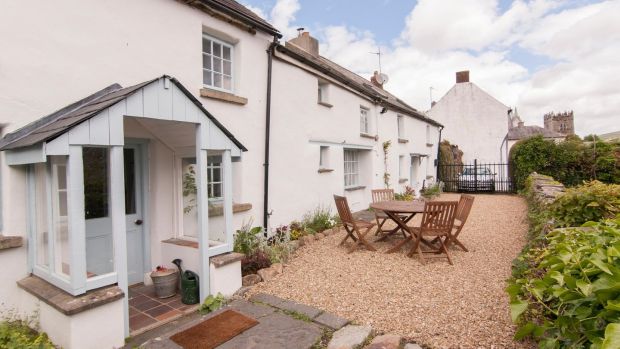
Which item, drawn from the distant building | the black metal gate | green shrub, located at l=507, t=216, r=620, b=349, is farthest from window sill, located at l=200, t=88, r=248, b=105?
the distant building

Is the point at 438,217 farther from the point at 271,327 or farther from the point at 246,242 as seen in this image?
the point at 271,327

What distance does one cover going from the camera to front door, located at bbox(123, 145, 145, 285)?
478 centimetres

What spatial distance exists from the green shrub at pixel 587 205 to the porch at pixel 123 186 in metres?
4.79

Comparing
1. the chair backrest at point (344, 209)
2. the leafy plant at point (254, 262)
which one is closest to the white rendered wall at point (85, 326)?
the leafy plant at point (254, 262)

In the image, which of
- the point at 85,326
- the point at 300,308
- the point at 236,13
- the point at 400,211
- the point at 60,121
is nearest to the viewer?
the point at 85,326

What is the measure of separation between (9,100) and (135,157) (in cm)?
159

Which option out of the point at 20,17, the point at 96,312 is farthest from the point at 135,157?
the point at 96,312

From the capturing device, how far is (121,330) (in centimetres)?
333

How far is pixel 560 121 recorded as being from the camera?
190ft

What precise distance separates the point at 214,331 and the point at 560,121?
72.3 m

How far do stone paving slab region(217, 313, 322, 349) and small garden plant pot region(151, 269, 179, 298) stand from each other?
161 cm

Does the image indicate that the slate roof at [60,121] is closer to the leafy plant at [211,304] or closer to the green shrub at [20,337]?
the green shrub at [20,337]

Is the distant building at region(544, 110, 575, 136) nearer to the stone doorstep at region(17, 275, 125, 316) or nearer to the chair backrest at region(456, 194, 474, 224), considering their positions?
the chair backrest at region(456, 194, 474, 224)

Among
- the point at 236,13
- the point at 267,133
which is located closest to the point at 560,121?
the point at 267,133
